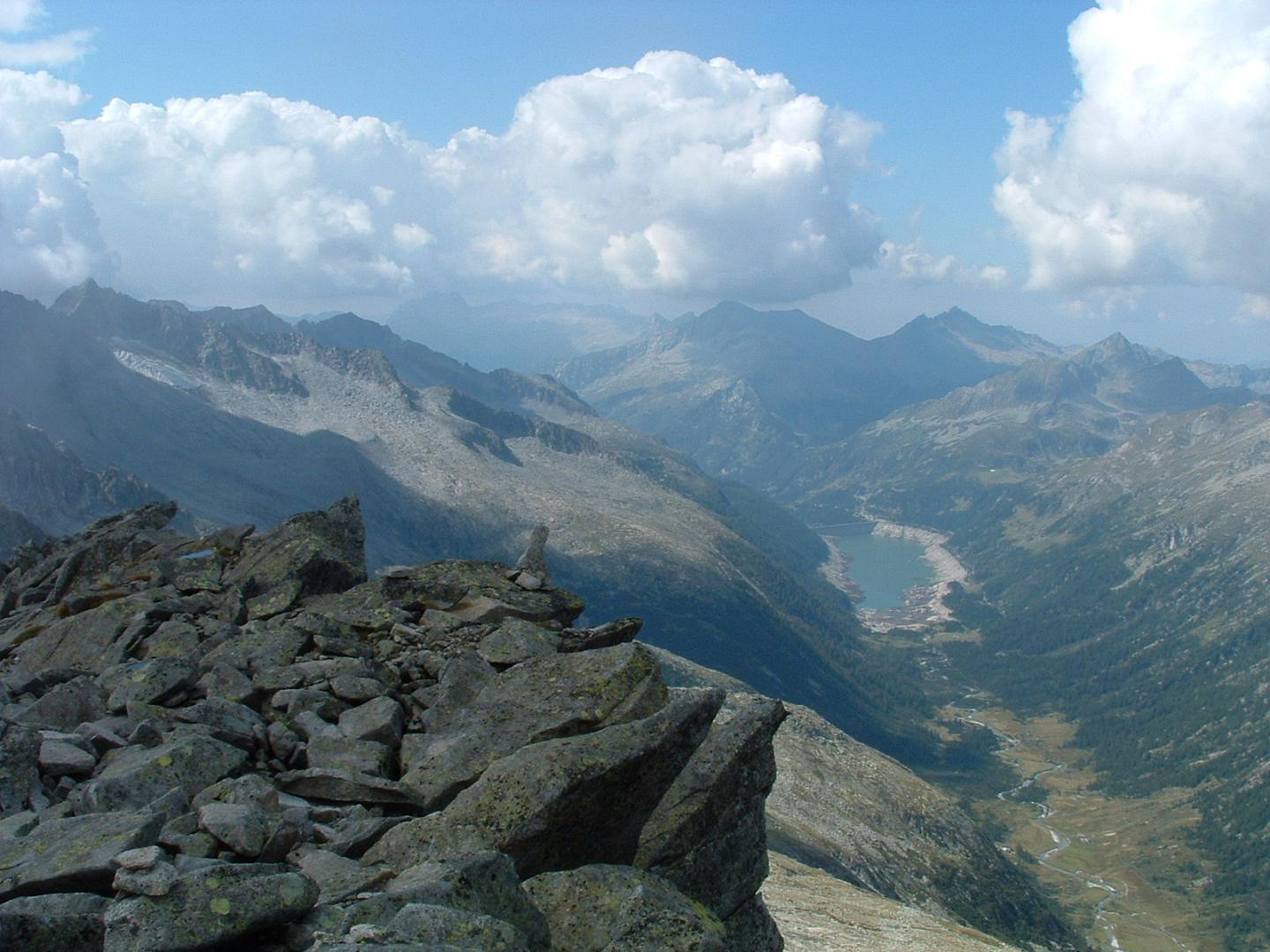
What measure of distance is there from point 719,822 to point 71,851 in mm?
11819

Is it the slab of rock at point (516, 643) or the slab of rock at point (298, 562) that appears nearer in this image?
the slab of rock at point (516, 643)

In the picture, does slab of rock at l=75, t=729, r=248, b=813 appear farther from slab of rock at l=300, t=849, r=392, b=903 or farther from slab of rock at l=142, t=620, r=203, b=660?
slab of rock at l=142, t=620, r=203, b=660

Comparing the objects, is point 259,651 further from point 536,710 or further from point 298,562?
point 536,710

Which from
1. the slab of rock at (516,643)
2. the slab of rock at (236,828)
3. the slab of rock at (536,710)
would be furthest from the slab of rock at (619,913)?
the slab of rock at (516,643)

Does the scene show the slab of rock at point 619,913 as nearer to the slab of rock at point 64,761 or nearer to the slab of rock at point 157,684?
the slab of rock at point 64,761

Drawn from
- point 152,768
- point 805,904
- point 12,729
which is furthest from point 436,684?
point 805,904

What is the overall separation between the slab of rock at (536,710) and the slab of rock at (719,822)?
209 cm

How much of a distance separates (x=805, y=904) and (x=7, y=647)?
6228 cm

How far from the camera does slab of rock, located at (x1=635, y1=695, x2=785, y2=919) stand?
18109 mm

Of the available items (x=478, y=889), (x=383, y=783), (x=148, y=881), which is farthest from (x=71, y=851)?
(x=478, y=889)

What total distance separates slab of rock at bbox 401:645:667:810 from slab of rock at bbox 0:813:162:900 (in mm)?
5714

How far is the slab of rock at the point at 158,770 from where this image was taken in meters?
17.7

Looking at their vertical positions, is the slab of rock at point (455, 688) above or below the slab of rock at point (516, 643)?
below

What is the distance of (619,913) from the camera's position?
48.0 ft
